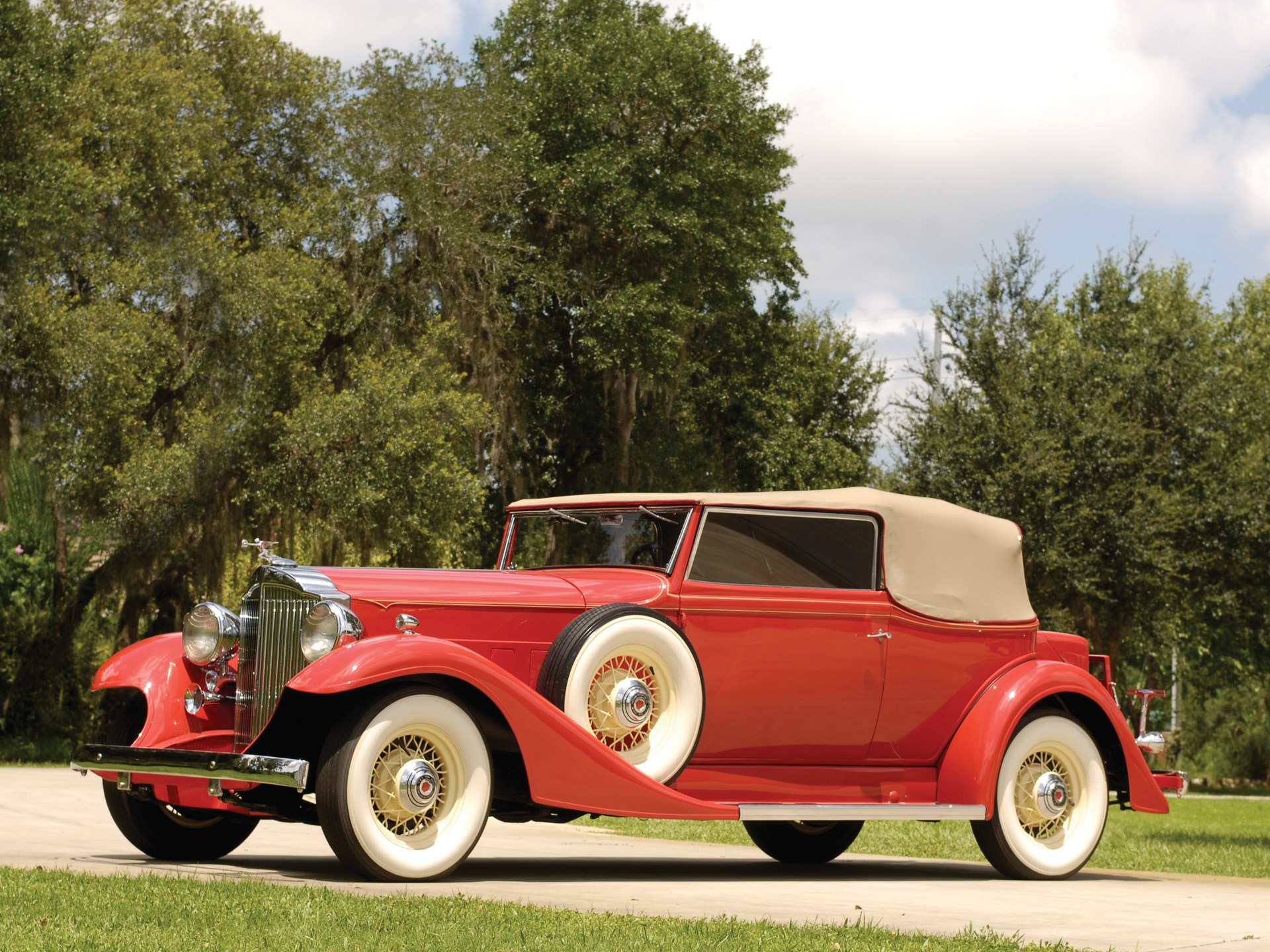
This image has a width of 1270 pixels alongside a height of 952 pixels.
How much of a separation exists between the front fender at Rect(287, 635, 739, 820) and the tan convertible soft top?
5.63ft

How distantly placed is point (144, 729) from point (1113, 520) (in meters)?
21.5

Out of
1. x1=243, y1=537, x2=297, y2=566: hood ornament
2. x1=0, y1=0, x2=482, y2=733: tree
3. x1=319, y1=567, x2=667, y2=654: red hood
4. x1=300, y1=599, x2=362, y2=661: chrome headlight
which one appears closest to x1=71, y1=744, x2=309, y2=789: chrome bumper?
x1=300, y1=599, x2=362, y2=661: chrome headlight

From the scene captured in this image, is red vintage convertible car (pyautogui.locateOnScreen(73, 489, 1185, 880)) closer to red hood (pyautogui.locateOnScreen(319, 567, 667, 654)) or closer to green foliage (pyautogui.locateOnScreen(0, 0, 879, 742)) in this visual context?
red hood (pyautogui.locateOnScreen(319, 567, 667, 654))

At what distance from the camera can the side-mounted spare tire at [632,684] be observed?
8.13 meters

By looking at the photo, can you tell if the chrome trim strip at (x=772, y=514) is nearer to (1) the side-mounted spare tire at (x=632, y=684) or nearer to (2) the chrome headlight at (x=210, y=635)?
(1) the side-mounted spare tire at (x=632, y=684)

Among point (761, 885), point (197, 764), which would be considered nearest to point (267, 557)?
point (197, 764)

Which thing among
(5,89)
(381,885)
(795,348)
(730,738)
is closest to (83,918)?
(381,885)

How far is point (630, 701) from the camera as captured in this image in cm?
827

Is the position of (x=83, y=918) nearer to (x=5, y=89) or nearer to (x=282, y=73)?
(x=5, y=89)

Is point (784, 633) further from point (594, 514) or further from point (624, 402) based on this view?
point (624, 402)

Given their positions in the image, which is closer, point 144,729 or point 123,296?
point 144,729

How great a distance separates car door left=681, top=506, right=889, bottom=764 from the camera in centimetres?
876

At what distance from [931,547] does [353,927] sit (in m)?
4.96

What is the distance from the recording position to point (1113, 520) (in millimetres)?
27016
